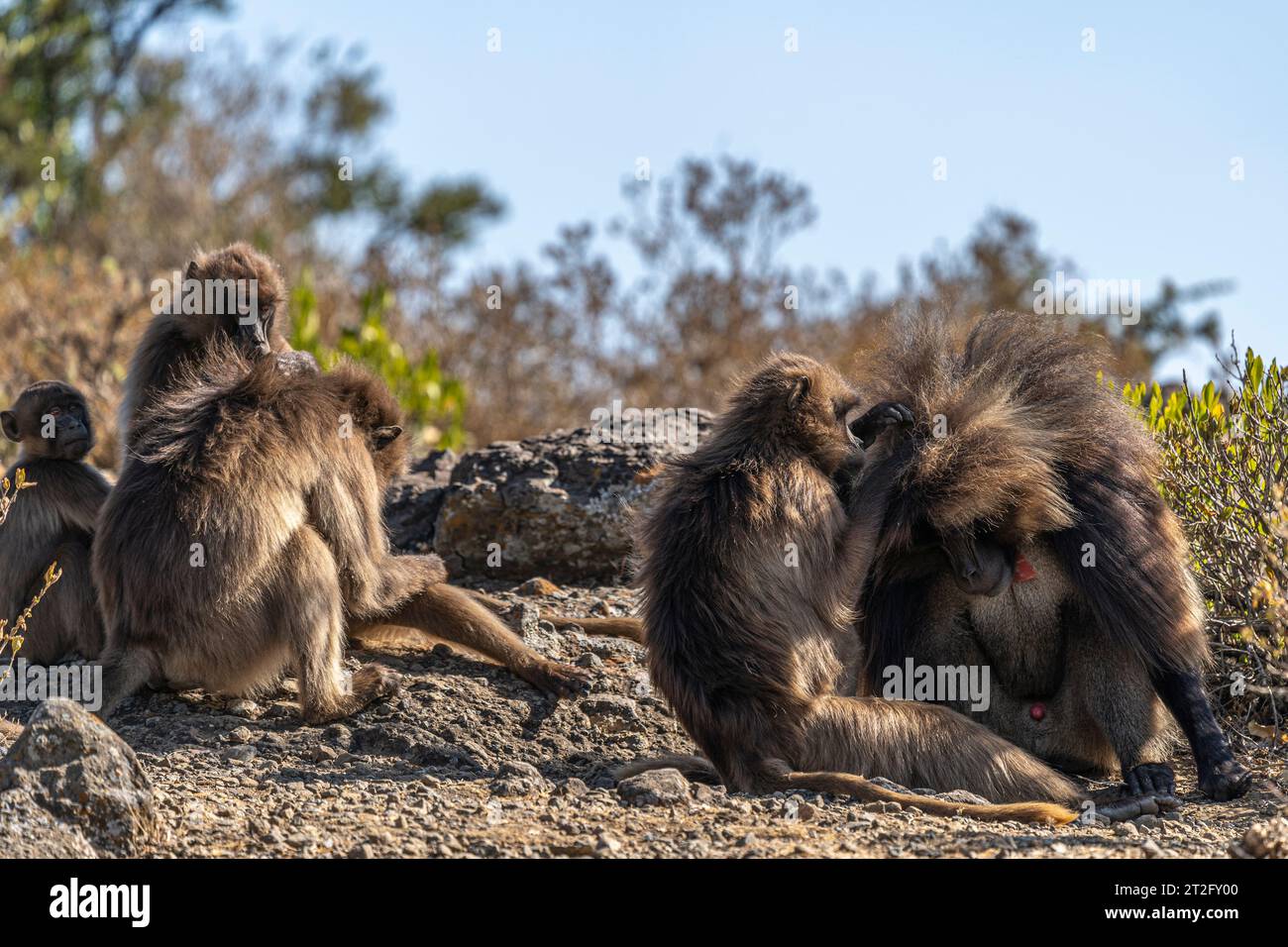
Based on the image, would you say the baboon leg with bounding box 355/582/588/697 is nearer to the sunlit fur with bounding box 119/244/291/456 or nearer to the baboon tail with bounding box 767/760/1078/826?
the sunlit fur with bounding box 119/244/291/456

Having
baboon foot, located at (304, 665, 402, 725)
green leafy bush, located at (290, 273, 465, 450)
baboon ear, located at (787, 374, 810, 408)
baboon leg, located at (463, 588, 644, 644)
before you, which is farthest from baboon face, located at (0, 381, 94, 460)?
green leafy bush, located at (290, 273, 465, 450)

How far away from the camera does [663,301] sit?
1481cm

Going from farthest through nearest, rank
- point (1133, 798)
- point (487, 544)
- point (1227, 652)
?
point (487, 544) → point (1227, 652) → point (1133, 798)

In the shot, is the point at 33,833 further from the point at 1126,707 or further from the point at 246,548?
the point at 1126,707

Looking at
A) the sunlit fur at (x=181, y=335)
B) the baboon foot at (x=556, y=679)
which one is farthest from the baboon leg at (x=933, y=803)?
the sunlit fur at (x=181, y=335)

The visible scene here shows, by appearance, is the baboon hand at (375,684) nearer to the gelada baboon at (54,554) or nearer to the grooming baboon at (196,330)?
the gelada baboon at (54,554)

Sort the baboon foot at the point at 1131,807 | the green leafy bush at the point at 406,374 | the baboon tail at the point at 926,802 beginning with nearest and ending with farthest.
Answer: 1. the baboon tail at the point at 926,802
2. the baboon foot at the point at 1131,807
3. the green leafy bush at the point at 406,374

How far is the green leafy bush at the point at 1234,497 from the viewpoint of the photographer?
5918mm

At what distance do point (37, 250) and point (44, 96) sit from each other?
9.85m

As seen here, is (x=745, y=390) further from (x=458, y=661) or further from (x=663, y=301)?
(x=663, y=301)

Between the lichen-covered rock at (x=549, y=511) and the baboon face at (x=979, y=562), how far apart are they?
87.7 inches

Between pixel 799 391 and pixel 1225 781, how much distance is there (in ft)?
6.26

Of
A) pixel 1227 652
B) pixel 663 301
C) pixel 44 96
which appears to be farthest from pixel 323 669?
pixel 44 96

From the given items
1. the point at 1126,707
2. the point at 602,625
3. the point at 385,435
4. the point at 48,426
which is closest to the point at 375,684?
the point at 385,435
